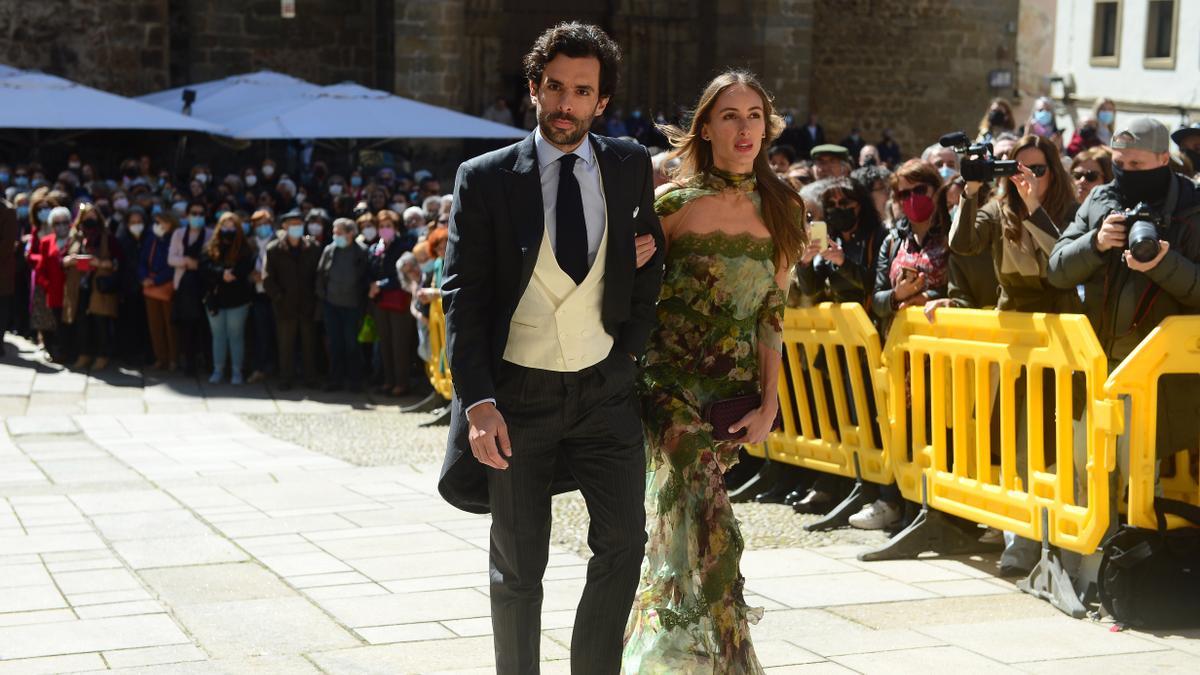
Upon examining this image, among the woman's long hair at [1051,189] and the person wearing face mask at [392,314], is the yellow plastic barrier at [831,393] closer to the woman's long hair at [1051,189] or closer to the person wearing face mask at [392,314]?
the woman's long hair at [1051,189]

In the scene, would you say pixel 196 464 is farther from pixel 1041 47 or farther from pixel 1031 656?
pixel 1041 47

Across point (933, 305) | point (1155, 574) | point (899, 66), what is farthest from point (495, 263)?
point (899, 66)

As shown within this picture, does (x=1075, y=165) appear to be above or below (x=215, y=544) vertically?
above

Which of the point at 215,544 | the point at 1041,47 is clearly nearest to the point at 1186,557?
the point at 215,544

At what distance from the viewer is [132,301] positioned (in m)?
15.9

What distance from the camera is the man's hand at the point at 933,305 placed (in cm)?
688

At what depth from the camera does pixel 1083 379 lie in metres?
6.14

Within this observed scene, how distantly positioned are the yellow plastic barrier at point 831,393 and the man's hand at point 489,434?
3.73 metres

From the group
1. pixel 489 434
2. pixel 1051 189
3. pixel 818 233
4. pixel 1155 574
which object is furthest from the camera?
pixel 1051 189

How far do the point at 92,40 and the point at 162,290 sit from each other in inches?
436

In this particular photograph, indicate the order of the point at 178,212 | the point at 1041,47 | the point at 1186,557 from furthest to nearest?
the point at 1041,47 → the point at 178,212 → the point at 1186,557

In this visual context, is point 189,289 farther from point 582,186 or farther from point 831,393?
point 582,186

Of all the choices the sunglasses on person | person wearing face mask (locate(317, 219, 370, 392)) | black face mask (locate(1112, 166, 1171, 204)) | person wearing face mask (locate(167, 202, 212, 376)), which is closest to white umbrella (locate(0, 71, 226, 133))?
person wearing face mask (locate(167, 202, 212, 376))

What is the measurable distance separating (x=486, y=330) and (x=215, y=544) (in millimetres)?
3575
